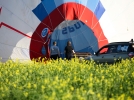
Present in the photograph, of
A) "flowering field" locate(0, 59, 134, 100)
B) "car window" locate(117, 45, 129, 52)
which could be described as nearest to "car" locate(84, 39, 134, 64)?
"car window" locate(117, 45, 129, 52)

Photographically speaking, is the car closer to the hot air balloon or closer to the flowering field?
the hot air balloon

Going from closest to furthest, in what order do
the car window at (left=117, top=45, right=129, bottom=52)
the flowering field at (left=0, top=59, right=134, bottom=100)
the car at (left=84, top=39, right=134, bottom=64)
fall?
the flowering field at (left=0, top=59, right=134, bottom=100) < the car at (left=84, top=39, right=134, bottom=64) < the car window at (left=117, top=45, right=129, bottom=52)

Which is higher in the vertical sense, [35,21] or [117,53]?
[35,21]

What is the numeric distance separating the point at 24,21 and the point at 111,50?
14.6 ft

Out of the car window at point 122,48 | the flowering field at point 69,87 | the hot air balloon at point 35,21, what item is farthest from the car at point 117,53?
the flowering field at point 69,87

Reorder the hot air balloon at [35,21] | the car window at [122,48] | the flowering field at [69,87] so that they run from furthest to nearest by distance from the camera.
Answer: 1. the hot air balloon at [35,21]
2. the car window at [122,48]
3. the flowering field at [69,87]

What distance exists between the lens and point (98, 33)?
19.0 meters

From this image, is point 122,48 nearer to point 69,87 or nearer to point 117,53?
point 117,53

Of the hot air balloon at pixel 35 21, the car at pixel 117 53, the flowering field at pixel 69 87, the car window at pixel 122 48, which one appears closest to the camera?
the flowering field at pixel 69 87

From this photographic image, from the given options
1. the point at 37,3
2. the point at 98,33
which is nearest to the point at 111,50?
the point at 98,33

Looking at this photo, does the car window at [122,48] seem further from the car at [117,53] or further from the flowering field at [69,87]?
the flowering field at [69,87]

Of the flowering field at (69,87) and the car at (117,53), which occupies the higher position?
the car at (117,53)

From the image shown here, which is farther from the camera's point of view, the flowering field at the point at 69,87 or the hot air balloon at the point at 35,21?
the hot air balloon at the point at 35,21

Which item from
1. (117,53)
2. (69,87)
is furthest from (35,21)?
(69,87)
